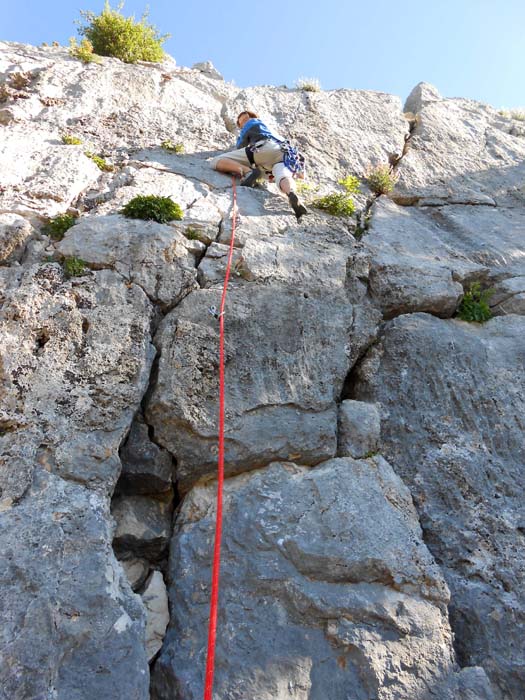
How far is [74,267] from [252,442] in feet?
7.60

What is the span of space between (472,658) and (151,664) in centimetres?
220

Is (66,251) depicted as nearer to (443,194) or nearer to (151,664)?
(151,664)

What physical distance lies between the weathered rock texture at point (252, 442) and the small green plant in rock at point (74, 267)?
13 centimetres

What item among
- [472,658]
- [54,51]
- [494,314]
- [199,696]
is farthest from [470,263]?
[54,51]

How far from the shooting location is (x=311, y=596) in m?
3.51

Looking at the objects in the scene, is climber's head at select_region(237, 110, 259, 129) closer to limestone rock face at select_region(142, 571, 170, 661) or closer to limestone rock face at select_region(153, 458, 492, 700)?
limestone rock face at select_region(153, 458, 492, 700)

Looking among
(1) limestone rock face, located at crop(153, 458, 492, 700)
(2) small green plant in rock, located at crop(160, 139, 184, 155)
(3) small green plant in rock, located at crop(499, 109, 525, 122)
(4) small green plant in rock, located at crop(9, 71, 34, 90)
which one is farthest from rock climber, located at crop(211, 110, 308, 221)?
(3) small green plant in rock, located at crop(499, 109, 525, 122)

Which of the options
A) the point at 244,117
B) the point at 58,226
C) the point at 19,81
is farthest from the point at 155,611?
the point at 19,81

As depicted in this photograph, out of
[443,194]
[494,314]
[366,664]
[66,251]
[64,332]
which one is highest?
[443,194]

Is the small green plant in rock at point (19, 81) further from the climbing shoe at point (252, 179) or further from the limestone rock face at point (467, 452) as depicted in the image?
the limestone rock face at point (467, 452)

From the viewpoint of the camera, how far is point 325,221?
6.37m

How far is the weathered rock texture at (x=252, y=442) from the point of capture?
3.26 meters

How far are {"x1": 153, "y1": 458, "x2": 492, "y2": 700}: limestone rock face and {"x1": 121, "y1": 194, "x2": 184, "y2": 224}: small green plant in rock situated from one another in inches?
→ 117

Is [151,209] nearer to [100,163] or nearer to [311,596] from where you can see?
[100,163]
